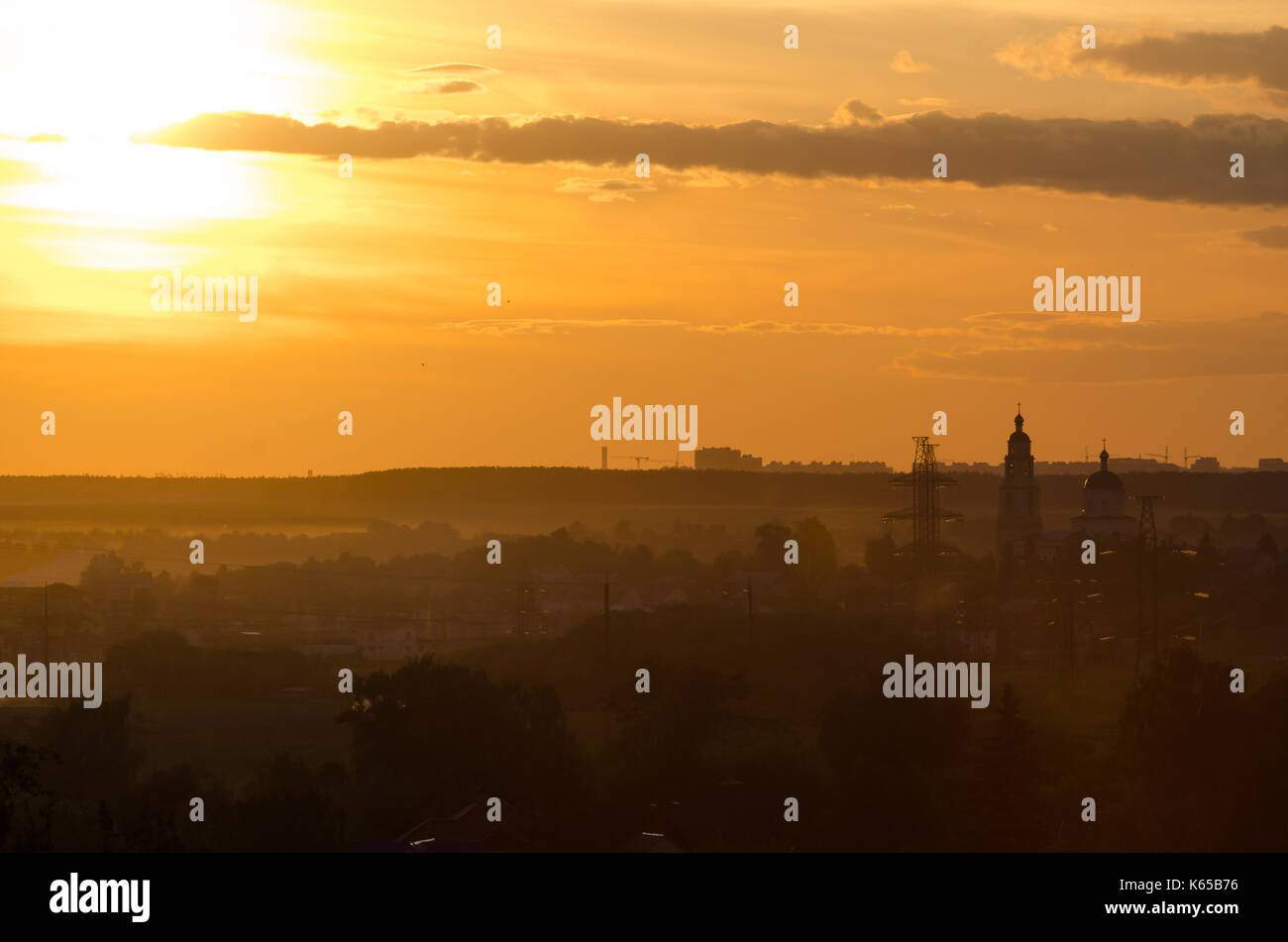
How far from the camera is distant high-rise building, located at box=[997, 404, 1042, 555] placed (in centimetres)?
15762

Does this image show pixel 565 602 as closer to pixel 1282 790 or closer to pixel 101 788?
pixel 101 788

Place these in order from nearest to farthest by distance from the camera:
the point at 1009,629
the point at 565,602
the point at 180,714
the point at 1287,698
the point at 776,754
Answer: the point at 776,754 → the point at 1287,698 → the point at 180,714 → the point at 1009,629 → the point at 565,602

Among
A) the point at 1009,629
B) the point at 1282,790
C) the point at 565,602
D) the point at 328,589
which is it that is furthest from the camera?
the point at 328,589

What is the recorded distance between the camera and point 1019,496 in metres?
158

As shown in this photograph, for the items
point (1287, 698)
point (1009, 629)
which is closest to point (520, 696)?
point (1287, 698)

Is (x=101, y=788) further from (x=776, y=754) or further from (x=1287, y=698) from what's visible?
(x=1287, y=698)

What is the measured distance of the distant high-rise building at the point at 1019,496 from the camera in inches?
6206
